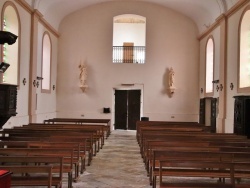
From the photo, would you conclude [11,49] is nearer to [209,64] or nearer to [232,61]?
[232,61]

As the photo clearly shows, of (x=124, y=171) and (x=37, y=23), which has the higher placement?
(x=37, y=23)

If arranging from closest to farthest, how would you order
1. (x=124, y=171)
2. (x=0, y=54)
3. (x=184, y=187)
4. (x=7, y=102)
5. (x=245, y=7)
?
(x=184, y=187), (x=124, y=171), (x=7, y=102), (x=0, y=54), (x=245, y=7)

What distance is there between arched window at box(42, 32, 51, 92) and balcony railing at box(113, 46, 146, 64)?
12.1ft

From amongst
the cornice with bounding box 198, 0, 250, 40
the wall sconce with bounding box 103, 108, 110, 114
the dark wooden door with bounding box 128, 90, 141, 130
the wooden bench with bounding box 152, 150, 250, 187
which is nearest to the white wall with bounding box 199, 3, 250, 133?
the cornice with bounding box 198, 0, 250, 40

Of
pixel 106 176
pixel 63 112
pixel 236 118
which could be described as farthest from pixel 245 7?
pixel 63 112

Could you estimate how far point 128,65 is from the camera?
1756cm

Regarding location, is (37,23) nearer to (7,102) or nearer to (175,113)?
(7,102)

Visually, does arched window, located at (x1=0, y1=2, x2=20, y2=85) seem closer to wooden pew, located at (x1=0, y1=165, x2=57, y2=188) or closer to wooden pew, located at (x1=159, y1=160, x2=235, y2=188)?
wooden pew, located at (x1=0, y1=165, x2=57, y2=188)

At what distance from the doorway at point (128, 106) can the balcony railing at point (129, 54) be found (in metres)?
1.76

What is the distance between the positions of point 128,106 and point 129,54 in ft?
9.95

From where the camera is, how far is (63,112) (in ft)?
57.7

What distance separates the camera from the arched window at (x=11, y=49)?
35.9ft

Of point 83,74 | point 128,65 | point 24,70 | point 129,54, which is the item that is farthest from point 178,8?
point 24,70

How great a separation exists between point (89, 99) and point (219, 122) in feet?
23.8
